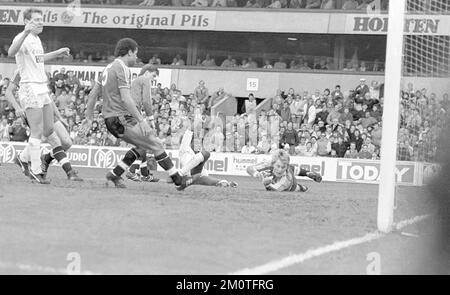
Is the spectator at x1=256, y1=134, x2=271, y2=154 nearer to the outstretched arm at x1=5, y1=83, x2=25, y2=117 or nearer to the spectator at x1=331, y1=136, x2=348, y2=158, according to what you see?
the spectator at x1=331, y1=136, x2=348, y2=158

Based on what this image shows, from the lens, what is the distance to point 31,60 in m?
13.3

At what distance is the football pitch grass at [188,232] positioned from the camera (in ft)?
23.1

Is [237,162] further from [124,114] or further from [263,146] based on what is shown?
[124,114]

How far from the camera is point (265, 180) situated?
15.2 meters

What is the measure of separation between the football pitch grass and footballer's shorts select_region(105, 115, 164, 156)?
2.36ft

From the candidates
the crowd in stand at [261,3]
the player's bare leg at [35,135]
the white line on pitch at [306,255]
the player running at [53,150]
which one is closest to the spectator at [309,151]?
the crowd in stand at [261,3]

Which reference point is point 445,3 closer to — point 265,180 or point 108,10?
point 265,180

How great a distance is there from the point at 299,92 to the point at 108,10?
962 cm

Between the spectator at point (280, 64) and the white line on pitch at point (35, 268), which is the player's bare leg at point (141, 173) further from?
the spectator at point (280, 64)

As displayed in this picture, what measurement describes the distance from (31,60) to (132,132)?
2.04 metres

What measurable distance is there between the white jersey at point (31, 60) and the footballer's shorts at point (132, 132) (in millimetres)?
1384

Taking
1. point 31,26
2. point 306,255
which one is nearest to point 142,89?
point 31,26

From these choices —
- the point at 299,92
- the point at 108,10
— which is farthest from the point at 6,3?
the point at 299,92

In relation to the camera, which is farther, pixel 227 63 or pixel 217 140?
pixel 227 63
